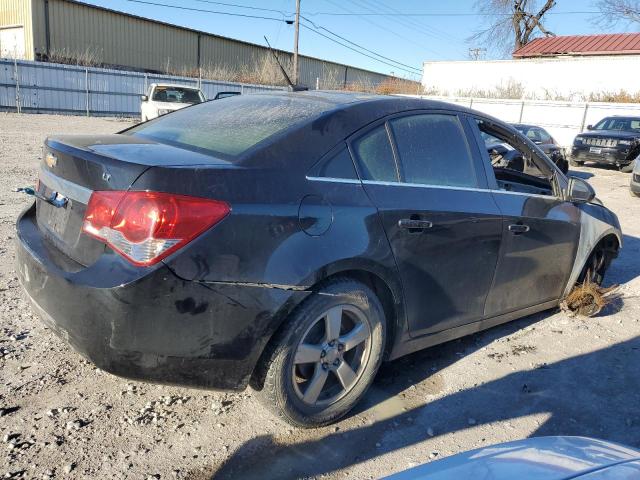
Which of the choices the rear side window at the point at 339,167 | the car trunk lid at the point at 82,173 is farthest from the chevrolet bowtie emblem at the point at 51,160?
the rear side window at the point at 339,167

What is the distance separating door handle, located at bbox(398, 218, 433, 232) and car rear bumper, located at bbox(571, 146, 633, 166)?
1618 centimetres

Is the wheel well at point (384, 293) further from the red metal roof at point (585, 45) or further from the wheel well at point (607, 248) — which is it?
the red metal roof at point (585, 45)

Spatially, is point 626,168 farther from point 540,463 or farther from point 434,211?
point 540,463

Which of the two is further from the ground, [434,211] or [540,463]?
[434,211]

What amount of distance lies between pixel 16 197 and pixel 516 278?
628 centimetres

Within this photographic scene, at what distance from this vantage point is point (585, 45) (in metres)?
36.8

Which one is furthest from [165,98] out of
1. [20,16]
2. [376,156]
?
[20,16]

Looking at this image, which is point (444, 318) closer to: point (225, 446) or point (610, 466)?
point (225, 446)

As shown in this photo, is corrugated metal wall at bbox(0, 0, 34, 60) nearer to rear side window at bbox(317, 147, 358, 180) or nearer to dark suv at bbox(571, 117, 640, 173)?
dark suv at bbox(571, 117, 640, 173)

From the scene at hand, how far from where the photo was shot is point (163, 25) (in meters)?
35.6

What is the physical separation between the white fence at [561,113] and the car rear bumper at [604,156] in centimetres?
726

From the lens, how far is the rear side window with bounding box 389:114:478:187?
3.03 m

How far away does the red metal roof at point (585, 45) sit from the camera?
34.8 m

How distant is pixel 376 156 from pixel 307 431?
147 cm
